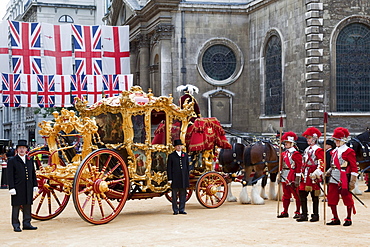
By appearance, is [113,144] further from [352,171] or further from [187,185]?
[352,171]

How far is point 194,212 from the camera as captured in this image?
47.0ft

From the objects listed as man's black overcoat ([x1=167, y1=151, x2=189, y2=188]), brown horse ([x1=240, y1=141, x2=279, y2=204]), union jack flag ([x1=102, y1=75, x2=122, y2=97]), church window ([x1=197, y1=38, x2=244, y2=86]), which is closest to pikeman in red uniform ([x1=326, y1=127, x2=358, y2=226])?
man's black overcoat ([x1=167, y1=151, x2=189, y2=188])

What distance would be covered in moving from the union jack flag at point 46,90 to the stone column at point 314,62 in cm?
1097

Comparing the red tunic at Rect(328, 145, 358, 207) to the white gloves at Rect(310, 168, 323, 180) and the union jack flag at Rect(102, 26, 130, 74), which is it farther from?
the union jack flag at Rect(102, 26, 130, 74)

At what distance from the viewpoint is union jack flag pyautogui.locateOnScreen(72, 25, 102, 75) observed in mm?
29859

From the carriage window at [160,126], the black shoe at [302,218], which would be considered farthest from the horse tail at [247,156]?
the black shoe at [302,218]

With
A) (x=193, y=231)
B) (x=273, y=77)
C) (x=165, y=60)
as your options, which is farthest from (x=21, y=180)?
(x=165, y=60)

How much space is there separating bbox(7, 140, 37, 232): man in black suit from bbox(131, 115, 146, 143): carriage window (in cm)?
254

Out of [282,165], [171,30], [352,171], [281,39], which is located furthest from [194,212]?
[171,30]

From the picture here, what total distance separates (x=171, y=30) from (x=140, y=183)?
64.1 ft

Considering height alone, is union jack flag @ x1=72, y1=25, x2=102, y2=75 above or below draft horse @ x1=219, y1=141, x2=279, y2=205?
above

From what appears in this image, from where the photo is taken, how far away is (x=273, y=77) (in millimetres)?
30609

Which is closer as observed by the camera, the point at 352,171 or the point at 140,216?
the point at 352,171

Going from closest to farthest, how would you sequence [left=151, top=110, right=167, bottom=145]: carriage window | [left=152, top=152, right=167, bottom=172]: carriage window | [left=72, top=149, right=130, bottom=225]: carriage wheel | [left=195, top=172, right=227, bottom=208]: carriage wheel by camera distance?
1. [left=72, top=149, right=130, bottom=225]: carriage wheel
2. [left=152, top=152, right=167, bottom=172]: carriage window
3. [left=151, top=110, right=167, bottom=145]: carriage window
4. [left=195, top=172, right=227, bottom=208]: carriage wheel
